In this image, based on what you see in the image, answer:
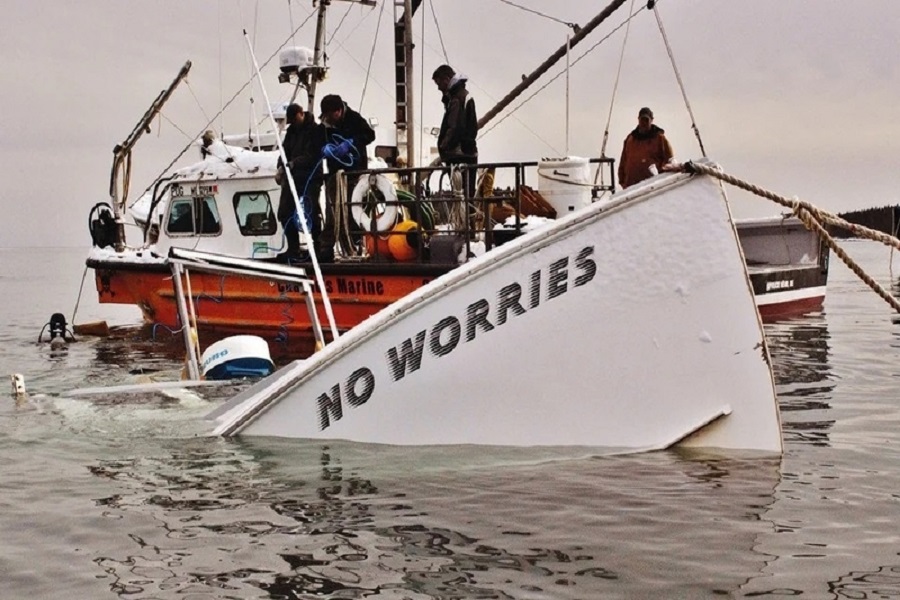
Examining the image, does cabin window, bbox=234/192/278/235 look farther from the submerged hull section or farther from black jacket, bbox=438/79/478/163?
black jacket, bbox=438/79/478/163

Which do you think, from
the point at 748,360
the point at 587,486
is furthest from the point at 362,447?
the point at 748,360

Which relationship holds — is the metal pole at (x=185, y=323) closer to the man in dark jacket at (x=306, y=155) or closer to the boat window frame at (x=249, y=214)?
the man in dark jacket at (x=306, y=155)

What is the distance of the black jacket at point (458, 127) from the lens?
1162 centimetres

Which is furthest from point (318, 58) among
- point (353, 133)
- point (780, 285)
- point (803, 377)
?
point (803, 377)

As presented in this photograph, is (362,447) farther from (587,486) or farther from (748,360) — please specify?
(748,360)

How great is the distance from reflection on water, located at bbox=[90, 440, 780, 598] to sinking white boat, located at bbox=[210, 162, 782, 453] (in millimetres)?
186

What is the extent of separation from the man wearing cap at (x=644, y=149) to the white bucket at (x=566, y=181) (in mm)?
564

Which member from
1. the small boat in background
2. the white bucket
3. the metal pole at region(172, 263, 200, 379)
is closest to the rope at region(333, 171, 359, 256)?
the white bucket

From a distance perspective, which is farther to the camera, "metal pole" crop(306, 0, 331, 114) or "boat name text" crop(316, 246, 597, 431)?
"metal pole" crop(306, 0, 331, 114)

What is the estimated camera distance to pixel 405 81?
1562cm

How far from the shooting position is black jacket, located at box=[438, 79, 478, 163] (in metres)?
11.6

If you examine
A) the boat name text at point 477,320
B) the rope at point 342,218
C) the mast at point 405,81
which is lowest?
the boat name text at point 477,320

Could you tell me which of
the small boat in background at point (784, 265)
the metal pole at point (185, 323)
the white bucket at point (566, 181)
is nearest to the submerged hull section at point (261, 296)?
the white bucket at point (566, 181)

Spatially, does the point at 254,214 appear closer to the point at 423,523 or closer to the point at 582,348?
the point at 582,348
